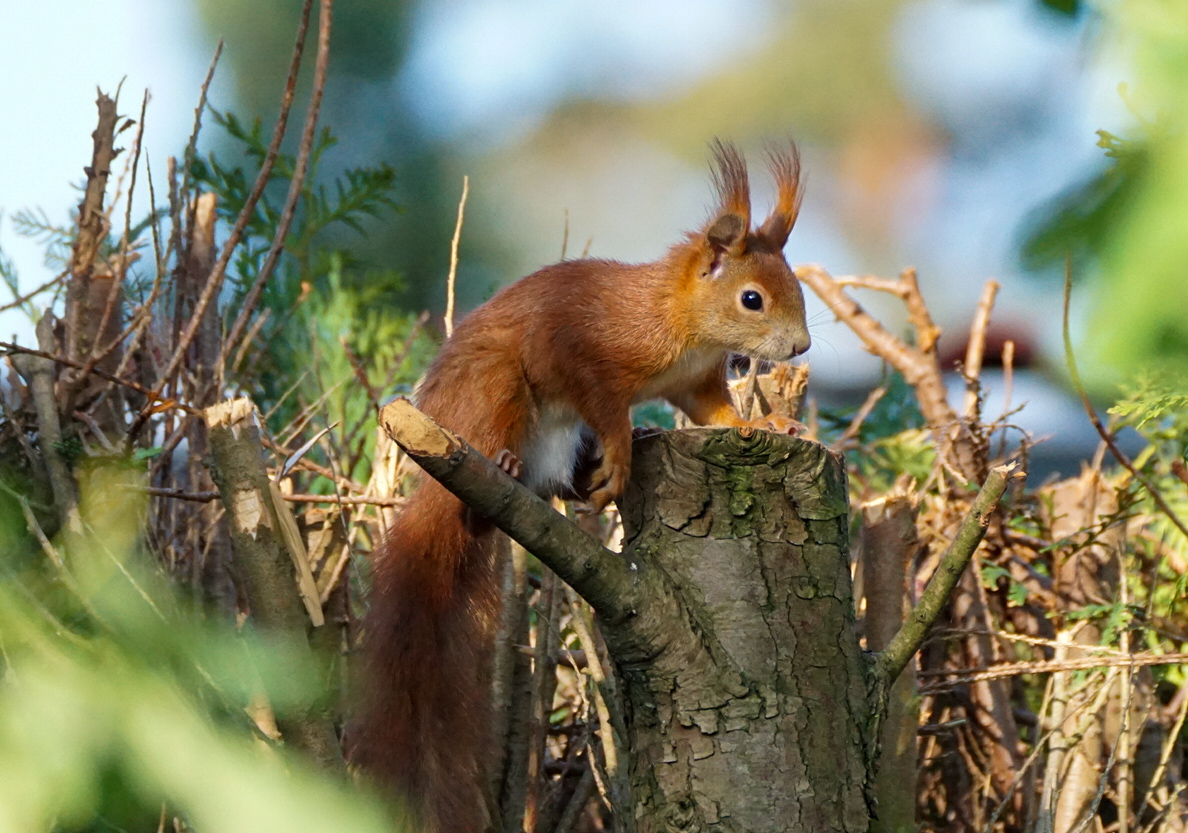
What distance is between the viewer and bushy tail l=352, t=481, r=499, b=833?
4.32 ft

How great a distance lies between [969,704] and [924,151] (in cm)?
329

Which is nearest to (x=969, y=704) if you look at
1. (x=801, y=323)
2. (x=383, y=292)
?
(x=801, y=323)

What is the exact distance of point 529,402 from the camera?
4.99 feet

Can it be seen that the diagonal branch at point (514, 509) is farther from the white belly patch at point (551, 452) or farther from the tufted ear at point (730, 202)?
the tufted ear at point (730, 202)

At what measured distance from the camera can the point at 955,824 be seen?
198 cm

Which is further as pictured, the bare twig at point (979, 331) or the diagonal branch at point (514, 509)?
→ the bare twig at point (979, 331)

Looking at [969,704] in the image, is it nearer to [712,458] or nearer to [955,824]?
[955,824]

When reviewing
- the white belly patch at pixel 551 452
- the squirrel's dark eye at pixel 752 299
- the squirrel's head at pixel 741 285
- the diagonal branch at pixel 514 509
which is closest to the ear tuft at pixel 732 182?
the squirrel's head at pixel 741 285

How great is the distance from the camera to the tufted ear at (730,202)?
5.57 ft

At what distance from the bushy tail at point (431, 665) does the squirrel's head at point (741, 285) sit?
484mm

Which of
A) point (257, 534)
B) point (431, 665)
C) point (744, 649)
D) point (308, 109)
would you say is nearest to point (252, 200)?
point (308, 109)

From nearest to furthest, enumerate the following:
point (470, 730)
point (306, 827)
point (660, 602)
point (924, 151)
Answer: point (306, 827), point (660, 602), point (470, 730), point (924, 151)

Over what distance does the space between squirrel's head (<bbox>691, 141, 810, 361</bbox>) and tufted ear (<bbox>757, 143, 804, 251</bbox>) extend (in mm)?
43

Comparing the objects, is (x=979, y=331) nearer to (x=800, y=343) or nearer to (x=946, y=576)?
(x=800, y=343)
